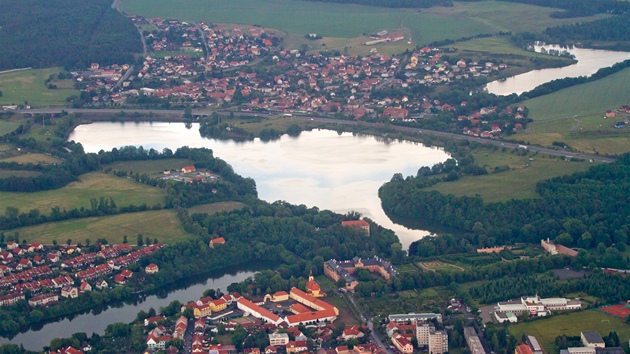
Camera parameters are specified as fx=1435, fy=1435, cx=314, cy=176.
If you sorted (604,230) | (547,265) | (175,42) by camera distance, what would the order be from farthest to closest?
(175,42) → (604,230) → (547,265)

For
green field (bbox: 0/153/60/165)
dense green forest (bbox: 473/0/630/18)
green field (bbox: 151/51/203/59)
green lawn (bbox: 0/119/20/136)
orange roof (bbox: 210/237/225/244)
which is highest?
dense green forest (bbox: 473/0/630/18)

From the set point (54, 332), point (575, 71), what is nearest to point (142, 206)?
point (54, 332)

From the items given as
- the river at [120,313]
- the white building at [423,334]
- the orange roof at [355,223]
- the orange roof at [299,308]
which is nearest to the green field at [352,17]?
the orange roof at [355,223]

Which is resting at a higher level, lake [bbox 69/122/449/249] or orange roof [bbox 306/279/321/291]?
orange roof [bbox 306/279/321/291]

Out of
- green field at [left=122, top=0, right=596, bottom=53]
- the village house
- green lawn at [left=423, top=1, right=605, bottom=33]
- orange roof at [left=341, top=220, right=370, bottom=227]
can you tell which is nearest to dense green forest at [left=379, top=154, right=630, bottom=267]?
the village house

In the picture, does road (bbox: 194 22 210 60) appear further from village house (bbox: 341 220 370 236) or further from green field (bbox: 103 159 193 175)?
village house (bbox: 341 220 370 236)

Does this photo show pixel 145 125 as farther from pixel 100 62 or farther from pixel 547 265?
pixel 547 265
